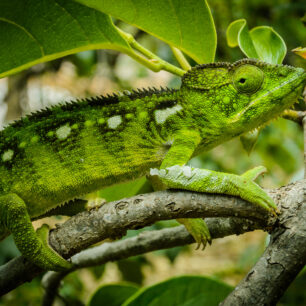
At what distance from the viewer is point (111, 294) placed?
5.78 feet

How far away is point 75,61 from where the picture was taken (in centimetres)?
332

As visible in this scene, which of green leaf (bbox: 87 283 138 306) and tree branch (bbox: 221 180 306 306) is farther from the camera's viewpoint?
green leaf (bbox: 87 283 138 306)

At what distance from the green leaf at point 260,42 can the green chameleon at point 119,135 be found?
16 centimetres

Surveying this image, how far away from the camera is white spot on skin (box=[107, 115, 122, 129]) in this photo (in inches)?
56.7

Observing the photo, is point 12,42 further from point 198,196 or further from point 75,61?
point 75,61

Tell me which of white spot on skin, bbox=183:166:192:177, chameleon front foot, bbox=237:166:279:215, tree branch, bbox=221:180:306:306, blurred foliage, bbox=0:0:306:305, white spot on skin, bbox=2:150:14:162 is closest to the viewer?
tree branch, bbox=221:180:306:306

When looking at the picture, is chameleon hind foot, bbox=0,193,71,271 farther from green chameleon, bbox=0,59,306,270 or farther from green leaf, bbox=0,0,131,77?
green leaf, bbox=0,0,131,77

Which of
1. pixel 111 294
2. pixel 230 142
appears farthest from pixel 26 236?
pixel 230 142

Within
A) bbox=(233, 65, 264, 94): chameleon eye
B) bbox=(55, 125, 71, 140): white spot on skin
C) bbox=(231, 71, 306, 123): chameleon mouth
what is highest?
bbox=(55, 125, 71, 140): white spot on skin

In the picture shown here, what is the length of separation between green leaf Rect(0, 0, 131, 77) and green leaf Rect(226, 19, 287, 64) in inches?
19.4

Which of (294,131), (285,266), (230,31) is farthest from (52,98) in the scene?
(285,266)

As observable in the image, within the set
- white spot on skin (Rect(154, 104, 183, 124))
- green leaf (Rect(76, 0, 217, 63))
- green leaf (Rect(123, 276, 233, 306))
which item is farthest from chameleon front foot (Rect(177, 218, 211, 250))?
green leaf (Rect(76, 0, 217, 63))

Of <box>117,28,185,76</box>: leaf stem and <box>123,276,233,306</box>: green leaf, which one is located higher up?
<box>117,28,185,76</box>: leaf stem

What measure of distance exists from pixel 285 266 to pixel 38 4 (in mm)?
1017
